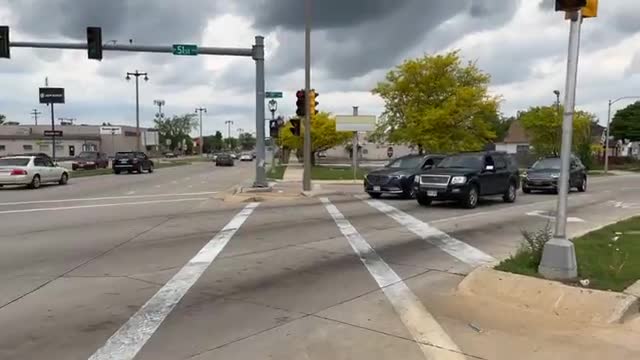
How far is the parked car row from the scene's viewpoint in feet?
61.7

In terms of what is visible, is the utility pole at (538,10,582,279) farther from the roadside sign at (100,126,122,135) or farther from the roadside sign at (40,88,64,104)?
the roadside sign at (100,126,122,135)

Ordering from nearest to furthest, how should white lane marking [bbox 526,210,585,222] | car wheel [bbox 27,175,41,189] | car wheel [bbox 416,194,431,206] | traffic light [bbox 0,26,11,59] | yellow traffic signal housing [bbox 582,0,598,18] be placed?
yellow traffic signal housing [bbox 582,0,598,18] < white lane marking [bbox 526,210,585,222] < car wheel [bbox 416,194,431,206] < traffic light [bbox 0,26,11,59] < car wheel [bbox 27,175,41,189]

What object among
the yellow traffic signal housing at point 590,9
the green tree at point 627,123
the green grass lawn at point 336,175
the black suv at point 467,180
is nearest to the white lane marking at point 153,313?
the yellow traffic signal housing at point 590,9

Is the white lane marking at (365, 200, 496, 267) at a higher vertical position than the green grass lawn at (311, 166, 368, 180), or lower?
higher

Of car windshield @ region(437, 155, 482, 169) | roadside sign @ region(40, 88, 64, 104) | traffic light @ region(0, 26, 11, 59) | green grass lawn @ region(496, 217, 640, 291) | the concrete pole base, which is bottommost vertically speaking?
green grass lawn @ region(496, 217, 640, 291)

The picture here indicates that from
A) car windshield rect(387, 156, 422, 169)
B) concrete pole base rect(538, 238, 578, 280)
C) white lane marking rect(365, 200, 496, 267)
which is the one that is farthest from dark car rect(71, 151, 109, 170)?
concrete pole base rect(538, 238, 578, 280)

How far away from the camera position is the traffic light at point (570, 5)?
23.2ft

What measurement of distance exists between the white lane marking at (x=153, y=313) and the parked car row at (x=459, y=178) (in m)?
9.51

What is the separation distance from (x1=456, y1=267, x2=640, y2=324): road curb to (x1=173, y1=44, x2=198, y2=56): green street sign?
19.4 metres

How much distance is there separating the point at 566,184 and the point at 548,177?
1950 cm

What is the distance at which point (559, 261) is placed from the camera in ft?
24.0

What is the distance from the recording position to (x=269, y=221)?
15.3 metres

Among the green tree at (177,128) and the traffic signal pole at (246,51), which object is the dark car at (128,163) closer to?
the traffic signal pole at (246,51)

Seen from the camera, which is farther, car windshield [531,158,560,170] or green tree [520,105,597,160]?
green tree [520,105,597,160]
